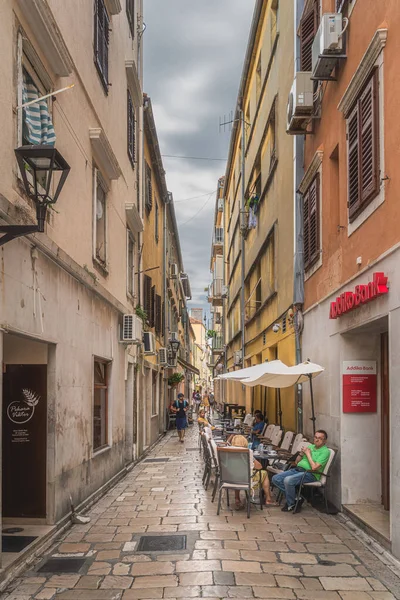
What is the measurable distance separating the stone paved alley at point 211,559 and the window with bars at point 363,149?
433 centimetres

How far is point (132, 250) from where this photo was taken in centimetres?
1705

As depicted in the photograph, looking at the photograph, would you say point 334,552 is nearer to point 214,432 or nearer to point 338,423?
point 338,423

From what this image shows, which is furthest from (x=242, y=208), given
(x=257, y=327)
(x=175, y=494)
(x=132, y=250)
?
(x=175, y=494)

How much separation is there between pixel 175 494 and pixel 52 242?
552 centimetres

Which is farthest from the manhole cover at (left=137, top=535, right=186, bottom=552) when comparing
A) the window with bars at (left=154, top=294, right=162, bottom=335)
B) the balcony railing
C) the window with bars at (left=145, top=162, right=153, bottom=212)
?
the balcony railing

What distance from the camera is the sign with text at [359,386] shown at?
9.44 metres

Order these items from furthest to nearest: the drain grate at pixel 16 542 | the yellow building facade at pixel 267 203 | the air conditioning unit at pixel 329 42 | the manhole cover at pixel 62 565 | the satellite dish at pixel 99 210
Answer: the yellow building facade at pixel 267 203
the satellite dish at pixel 99 210
the air conditioning unit at pixel 329 42
the drain grate at pixel 16 542
the manhole cover at pixel 62 565

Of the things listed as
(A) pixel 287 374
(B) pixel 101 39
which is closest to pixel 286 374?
(A) pixel 287 374

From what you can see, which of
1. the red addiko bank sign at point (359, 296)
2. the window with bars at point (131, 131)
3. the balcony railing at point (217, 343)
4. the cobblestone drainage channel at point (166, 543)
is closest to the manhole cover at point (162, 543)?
the cobblestone drainage channel at point (166, 543)

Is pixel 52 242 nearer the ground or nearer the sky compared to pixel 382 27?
nearer the ground

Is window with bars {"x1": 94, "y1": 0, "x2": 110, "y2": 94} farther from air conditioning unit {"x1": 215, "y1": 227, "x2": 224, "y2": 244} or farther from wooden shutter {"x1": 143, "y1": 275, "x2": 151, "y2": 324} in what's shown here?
air conditioning unit {"x1": 215, "y1": 227, "x2": 224, "y2": 244}

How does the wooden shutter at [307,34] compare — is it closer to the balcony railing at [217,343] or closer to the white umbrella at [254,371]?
the white umbrella at [254,371]

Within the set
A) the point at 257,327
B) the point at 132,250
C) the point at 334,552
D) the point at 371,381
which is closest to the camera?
the point at 334,552

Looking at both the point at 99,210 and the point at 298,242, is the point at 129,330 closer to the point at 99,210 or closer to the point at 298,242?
the point at 99,210
